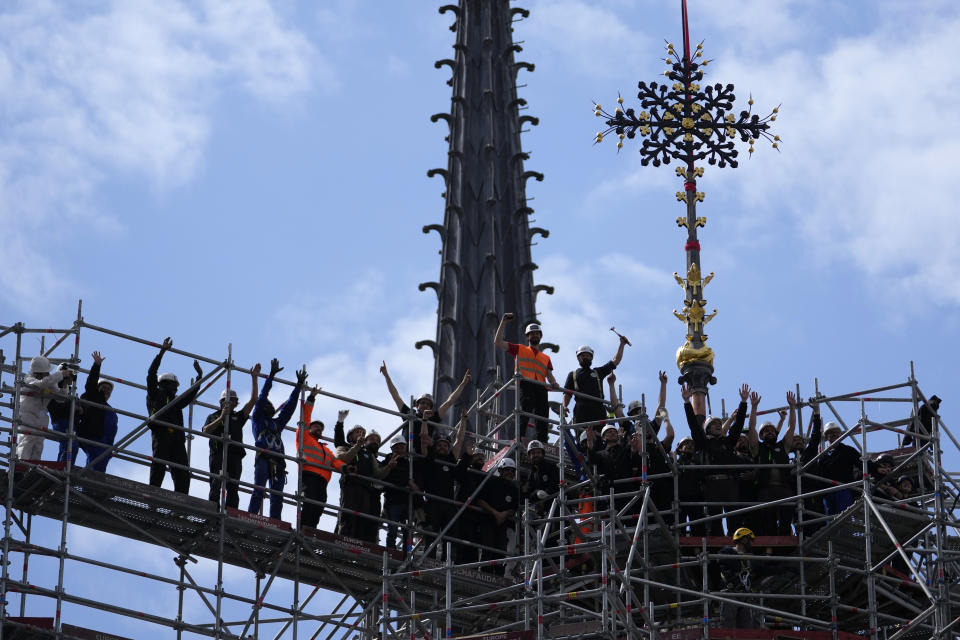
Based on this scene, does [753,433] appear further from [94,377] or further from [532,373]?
[94,377]

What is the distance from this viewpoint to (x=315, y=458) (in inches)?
1599

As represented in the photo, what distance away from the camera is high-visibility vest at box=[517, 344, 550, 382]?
141 ft

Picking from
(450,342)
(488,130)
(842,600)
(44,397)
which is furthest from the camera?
(488,130)

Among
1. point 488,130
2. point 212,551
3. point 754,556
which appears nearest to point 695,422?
point 754,556

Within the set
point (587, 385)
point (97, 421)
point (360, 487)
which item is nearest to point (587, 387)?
point (587, 385)

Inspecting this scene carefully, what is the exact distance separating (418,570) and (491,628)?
2543 millimetres

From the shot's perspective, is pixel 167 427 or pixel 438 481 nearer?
pixel 167 427

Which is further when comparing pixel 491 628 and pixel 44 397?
pixel 491 628

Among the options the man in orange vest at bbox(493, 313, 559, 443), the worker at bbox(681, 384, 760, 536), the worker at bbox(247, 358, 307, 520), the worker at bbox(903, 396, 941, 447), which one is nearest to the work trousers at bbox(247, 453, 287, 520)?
the worker at bbox(247, 358, 307, 520)

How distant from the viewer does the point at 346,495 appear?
132 ft

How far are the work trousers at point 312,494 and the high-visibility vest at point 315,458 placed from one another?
82 millimetres

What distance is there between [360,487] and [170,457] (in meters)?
3.28

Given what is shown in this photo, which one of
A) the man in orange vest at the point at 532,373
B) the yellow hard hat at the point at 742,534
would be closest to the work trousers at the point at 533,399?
the man in orange vest at the point at 532,373

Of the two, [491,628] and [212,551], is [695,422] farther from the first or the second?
[212,551]
